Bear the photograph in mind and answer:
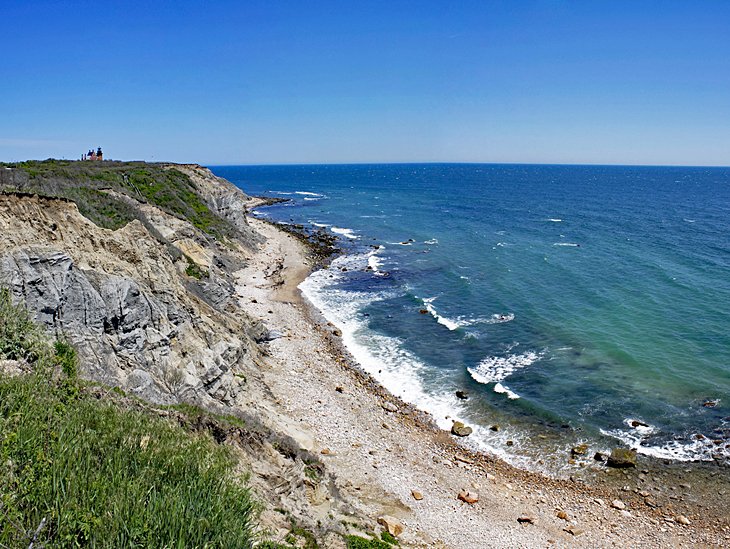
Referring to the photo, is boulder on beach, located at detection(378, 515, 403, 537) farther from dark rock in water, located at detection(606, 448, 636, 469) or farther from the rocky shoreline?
dark rock in water, located at detection(606, 448, 636, 469)

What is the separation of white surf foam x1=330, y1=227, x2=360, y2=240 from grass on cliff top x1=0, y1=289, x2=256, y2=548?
257 feet

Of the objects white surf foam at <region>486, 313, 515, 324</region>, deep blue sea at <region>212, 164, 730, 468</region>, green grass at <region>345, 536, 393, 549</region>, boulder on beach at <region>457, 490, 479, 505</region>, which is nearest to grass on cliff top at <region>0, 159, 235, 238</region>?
deep blue sea at <region>212, 164, 730, 468</region>

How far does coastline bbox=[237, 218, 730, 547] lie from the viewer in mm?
21984

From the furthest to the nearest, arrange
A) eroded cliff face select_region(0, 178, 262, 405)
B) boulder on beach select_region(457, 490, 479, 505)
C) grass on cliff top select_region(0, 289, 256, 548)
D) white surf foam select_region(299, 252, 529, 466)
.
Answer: white surf foam select_region(299, 252, 529, 466) < boulder on beach select_region(457, 490, 479, 505) < eroded cliff face select_region(0, 178, 262, 405) < grass on cliff top select_region(0, 289, 256, 548)

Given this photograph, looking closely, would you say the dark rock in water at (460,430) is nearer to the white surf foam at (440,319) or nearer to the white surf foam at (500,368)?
the white surf foam at (500,368)

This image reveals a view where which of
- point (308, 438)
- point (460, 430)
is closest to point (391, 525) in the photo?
point (308, 438)

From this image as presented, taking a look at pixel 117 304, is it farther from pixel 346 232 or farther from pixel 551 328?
pixel 346 232

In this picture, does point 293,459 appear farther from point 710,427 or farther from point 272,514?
point 710,427

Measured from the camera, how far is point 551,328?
4475cm

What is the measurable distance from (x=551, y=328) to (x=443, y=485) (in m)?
24.8

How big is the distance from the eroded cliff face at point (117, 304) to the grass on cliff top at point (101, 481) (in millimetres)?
7564

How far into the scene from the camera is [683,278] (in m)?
56.9

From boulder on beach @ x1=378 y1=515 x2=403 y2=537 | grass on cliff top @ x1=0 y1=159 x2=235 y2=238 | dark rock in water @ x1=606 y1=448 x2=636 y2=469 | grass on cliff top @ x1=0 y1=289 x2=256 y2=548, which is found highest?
grass on cliff top @ x1=0 y1=159 x2=235 y2=238

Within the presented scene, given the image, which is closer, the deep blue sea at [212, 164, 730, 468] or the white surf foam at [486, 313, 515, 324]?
the deep blue sea at [212, 164, 730, 468]
